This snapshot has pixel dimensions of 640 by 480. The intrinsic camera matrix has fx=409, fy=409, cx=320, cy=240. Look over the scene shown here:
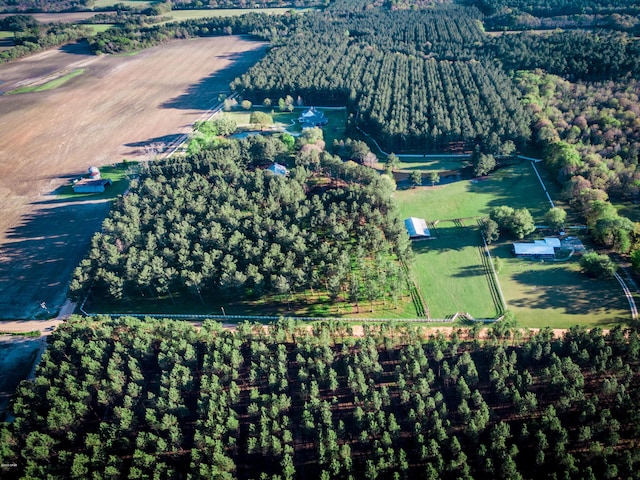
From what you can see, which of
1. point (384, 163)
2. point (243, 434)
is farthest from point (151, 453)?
point (384, 163)

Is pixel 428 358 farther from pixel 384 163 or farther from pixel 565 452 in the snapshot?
pixel 384 163

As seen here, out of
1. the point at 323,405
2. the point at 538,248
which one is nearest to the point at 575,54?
the point at 538,248

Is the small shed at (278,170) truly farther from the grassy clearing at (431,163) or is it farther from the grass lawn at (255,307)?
the grass lawn at (255,307)

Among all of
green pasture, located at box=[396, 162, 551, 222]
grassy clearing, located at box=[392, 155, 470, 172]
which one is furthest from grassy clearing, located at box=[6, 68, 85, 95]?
green pasture, located at box=[396, 162, 551, 222]

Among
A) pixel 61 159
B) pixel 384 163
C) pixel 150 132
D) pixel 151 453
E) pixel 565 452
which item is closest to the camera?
pixel 565 452

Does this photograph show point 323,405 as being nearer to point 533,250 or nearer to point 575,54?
point 533,250

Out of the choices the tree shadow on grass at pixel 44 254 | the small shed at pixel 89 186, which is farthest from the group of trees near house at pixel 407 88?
the tree shadow on grass at pixel 44 254
